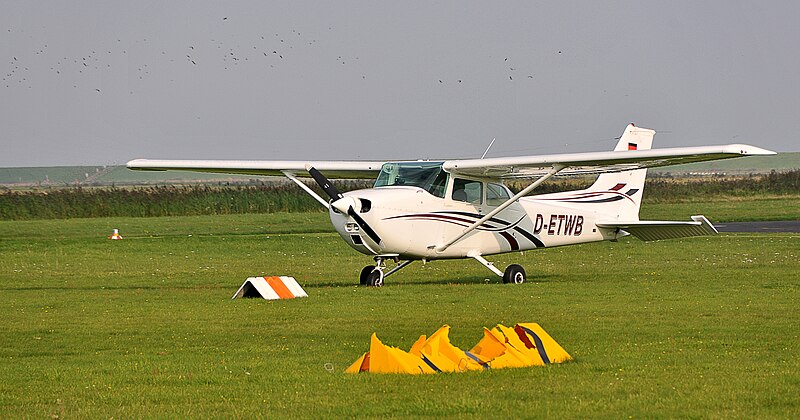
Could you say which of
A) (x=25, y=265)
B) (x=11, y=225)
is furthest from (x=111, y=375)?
(x=11, y=225)

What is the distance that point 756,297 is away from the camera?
18609mm

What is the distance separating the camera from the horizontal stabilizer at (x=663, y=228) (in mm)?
24484

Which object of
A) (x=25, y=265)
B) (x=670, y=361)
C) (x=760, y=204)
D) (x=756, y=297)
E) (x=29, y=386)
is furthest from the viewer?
(x=760, y=204)

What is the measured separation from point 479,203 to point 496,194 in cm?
57

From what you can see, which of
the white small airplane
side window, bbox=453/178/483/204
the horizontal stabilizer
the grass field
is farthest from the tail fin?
side window, bbox=453/178/483/204

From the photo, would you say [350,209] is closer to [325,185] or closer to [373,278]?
[325,185]

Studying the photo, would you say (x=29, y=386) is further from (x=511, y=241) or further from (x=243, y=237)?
(x=243, y=237)

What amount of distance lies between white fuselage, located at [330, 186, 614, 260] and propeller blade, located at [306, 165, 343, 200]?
0.36 meters

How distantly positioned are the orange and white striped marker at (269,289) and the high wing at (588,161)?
4524mm

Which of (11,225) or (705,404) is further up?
(705,404)

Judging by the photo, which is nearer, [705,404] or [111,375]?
[705,404]

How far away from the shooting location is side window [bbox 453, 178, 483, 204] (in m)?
23.7

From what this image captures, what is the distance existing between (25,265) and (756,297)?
18.1 meters

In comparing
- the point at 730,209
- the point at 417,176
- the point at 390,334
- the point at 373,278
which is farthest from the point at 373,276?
the point at 730,209
